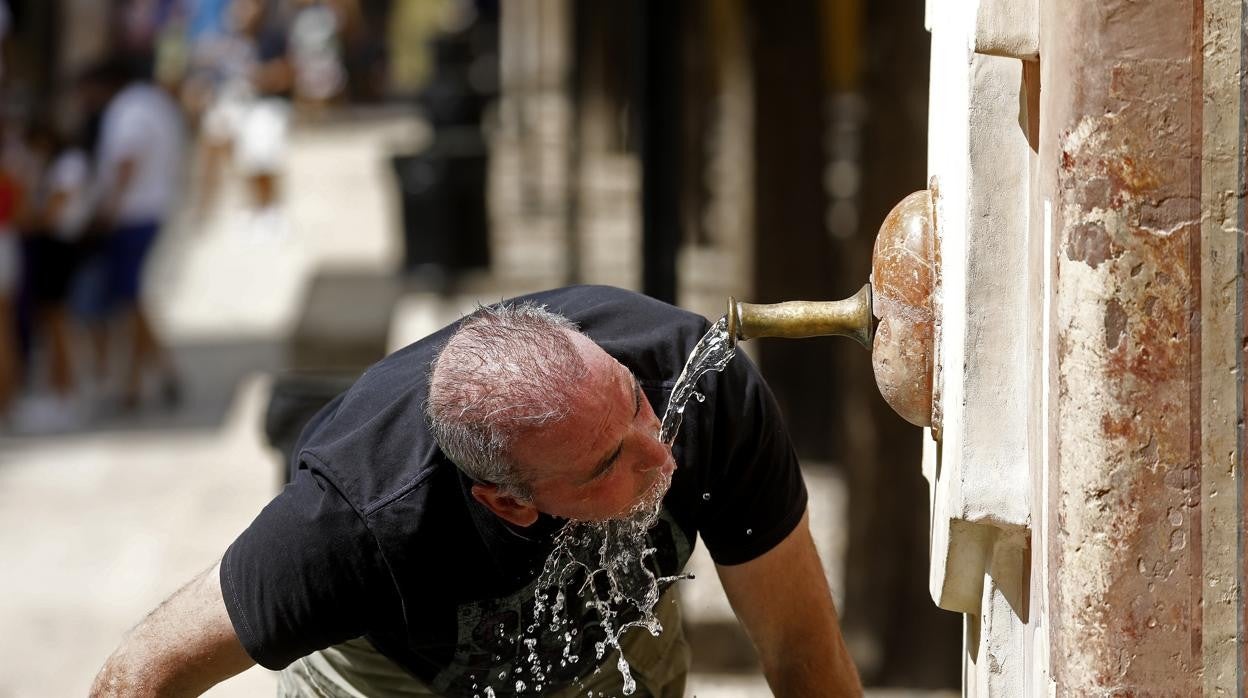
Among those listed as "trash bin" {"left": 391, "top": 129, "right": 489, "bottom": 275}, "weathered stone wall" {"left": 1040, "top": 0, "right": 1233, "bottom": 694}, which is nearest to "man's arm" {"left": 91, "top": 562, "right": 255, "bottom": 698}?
"weathered stone wall" {"left": 1040, "top": 0, "right": 1233, "bottom": 694}

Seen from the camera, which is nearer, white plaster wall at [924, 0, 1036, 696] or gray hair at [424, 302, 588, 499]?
white plaster wall at [924, 0, 1036, 696]

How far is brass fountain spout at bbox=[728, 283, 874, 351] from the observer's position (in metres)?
2.01

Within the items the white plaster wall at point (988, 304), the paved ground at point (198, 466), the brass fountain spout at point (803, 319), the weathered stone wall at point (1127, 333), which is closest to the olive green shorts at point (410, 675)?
the brass fountain spout at point (803, 319)

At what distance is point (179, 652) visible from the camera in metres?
2.10

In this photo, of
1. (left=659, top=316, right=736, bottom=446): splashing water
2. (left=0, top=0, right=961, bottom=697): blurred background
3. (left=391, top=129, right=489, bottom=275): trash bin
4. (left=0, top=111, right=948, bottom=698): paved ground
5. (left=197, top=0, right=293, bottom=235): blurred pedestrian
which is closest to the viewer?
(left=659, top=316, right=736, bottom=446): splashing water

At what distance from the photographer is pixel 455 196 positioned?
998cm

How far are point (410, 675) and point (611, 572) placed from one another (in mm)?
379

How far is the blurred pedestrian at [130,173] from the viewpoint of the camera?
8055mm

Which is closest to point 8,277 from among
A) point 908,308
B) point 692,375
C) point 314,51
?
point 692,375

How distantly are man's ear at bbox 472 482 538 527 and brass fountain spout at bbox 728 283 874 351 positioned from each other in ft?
1.16

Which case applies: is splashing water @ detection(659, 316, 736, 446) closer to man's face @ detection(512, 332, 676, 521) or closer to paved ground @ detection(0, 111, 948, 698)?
man's face @ detection(512, 332, 676, 521)

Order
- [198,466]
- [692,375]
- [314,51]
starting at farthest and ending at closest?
[314,51], [198,466], [692,375]

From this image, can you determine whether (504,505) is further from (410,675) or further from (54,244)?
(54,244)

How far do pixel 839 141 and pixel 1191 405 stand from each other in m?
9.93
